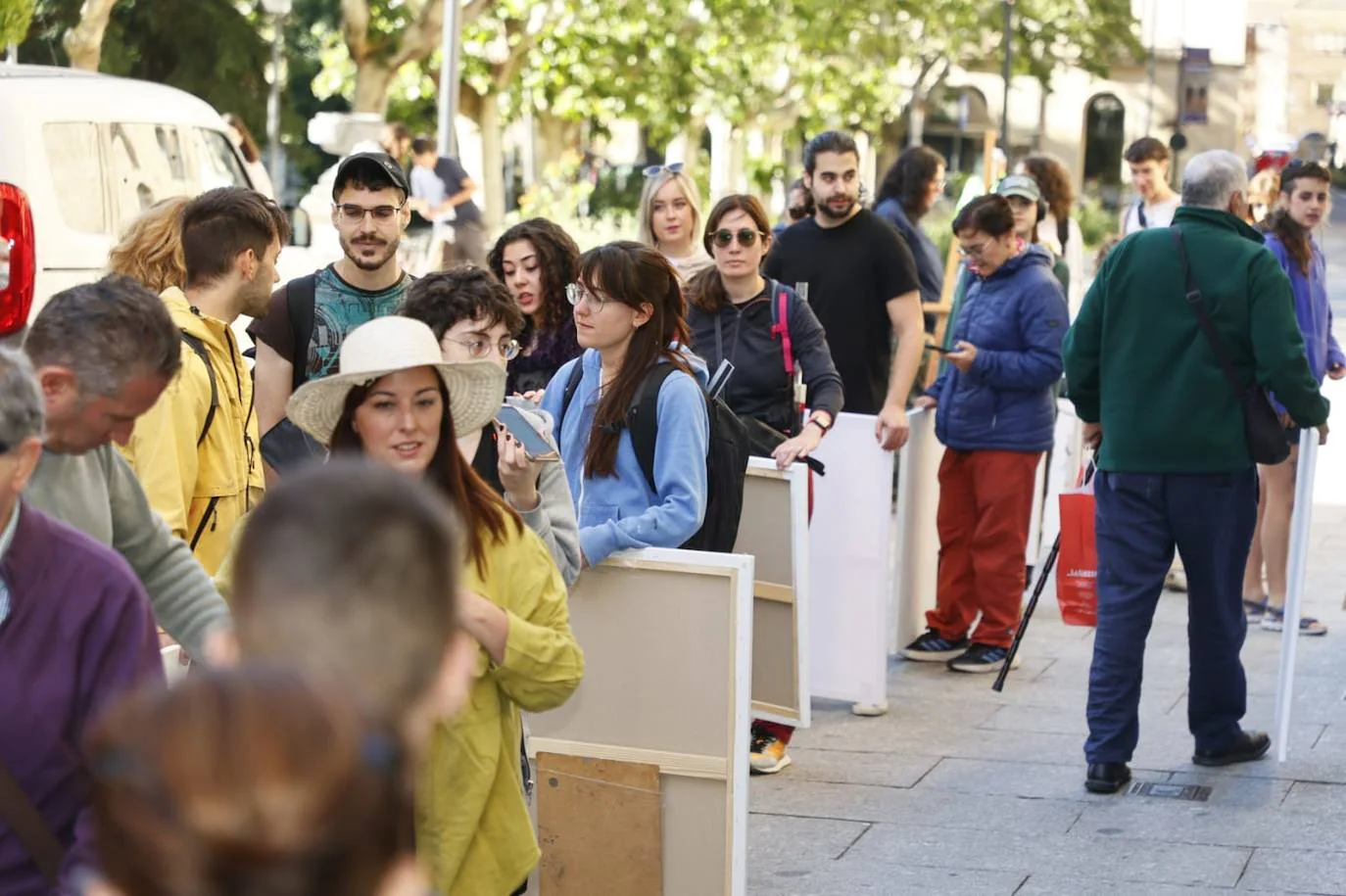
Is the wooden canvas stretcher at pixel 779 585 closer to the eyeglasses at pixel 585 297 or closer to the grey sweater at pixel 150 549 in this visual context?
the eyeglasses at pixel 585 297

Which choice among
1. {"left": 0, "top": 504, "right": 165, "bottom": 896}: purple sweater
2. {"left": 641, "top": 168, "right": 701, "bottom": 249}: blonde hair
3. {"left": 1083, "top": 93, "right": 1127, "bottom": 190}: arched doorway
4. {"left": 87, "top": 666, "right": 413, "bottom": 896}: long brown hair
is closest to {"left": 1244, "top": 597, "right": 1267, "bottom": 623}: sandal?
{"left": 641, "top": 168, "right": 701, "bottom": 249}: blonde hair

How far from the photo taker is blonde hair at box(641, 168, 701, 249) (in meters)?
7.55

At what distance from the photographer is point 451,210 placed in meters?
16.7

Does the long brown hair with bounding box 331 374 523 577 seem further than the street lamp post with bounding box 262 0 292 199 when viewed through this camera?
No

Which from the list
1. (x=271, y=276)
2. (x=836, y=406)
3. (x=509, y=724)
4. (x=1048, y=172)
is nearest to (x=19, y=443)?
(x=509, y=724)

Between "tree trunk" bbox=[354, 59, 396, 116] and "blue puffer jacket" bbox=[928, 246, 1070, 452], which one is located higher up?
"tree trunk" bbox=[354, 59, 396, 116]

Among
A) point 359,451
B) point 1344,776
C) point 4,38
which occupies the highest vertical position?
point 4,38

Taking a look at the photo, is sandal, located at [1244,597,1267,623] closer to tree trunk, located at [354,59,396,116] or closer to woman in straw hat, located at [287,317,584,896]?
woman in straw hat, located at [287,317,584,896]

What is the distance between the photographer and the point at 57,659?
8.38 feet

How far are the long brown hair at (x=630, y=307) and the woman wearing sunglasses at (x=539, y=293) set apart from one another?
63 cm

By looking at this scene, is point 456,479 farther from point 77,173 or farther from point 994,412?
point 77,173

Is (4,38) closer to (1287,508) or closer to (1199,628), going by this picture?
(1287,508)

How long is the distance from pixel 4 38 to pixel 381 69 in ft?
41.0

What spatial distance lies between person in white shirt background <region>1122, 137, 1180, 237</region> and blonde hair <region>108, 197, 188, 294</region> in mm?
6550
